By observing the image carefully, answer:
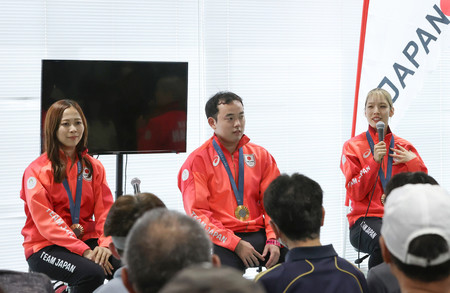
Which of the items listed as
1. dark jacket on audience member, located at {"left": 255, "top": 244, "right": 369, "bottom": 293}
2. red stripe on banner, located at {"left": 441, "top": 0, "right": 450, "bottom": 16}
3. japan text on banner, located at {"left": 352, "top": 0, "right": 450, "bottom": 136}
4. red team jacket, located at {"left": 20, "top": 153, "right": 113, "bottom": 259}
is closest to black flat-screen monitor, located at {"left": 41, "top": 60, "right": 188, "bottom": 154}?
red team jacket, located at {"left": 20, "top": 153, "right": 113, "bottom": 259}

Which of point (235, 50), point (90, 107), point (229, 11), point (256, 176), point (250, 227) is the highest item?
point (229, 11)

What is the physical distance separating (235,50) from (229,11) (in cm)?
35

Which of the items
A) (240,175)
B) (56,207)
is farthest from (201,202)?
(56,207)

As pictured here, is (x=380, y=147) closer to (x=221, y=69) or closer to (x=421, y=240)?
(x=221, y=69)

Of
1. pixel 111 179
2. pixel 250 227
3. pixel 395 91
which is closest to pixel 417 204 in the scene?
pixel 250 227

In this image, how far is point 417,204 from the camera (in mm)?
1295

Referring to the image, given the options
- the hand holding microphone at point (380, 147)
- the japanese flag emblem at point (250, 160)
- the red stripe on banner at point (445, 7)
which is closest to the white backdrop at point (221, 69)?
the red stripe on banner at point (445, 7)

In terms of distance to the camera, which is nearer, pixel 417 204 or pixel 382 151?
pixel 417 204

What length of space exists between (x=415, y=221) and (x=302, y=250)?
26.8 inches

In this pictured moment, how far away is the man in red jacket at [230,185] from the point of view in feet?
11.1

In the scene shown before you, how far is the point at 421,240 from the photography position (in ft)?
4.17

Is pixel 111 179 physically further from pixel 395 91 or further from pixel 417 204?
pixel 417 204

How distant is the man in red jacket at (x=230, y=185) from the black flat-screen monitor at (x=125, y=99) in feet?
0.82

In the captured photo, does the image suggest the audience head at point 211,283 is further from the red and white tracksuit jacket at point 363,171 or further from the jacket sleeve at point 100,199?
the red and white tracksuit jacket at point 363,171
